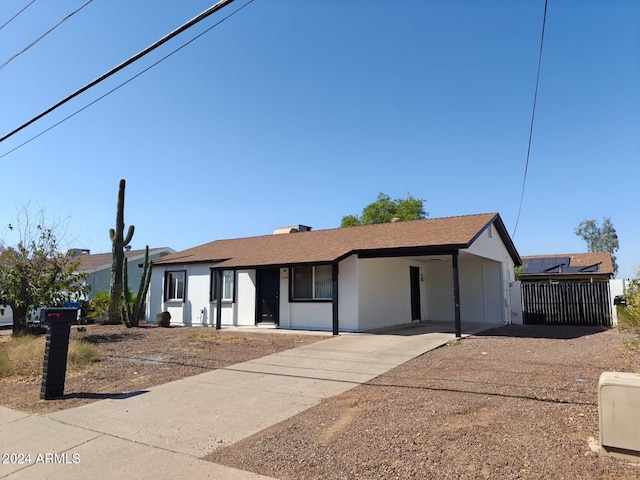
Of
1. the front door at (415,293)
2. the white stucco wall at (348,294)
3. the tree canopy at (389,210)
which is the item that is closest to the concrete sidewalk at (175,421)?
the white stucco wall at (348,294)

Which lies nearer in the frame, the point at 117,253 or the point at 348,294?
the point at 348,294

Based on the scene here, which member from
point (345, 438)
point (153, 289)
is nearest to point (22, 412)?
point (345, 438)

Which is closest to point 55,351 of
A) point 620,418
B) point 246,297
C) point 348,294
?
point 620,418

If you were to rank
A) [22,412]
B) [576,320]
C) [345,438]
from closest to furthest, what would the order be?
[345,438], [22,412], [576,320]

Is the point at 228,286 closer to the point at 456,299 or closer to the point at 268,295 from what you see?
the point at 268,295

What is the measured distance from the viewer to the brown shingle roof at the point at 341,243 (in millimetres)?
14618

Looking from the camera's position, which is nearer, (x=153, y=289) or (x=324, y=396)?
(x=324, y=396)

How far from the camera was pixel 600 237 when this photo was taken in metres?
69.6

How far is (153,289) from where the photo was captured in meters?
22.2

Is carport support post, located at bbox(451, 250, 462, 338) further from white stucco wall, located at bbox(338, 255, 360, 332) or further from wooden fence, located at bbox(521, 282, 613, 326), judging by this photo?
wooden fence, located at bbox(521, 282, 613, 326)

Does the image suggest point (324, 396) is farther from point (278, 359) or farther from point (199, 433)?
point (278, 359)

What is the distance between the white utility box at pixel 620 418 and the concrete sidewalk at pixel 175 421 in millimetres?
3422

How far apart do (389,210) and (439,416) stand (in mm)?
43386

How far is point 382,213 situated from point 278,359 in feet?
128
